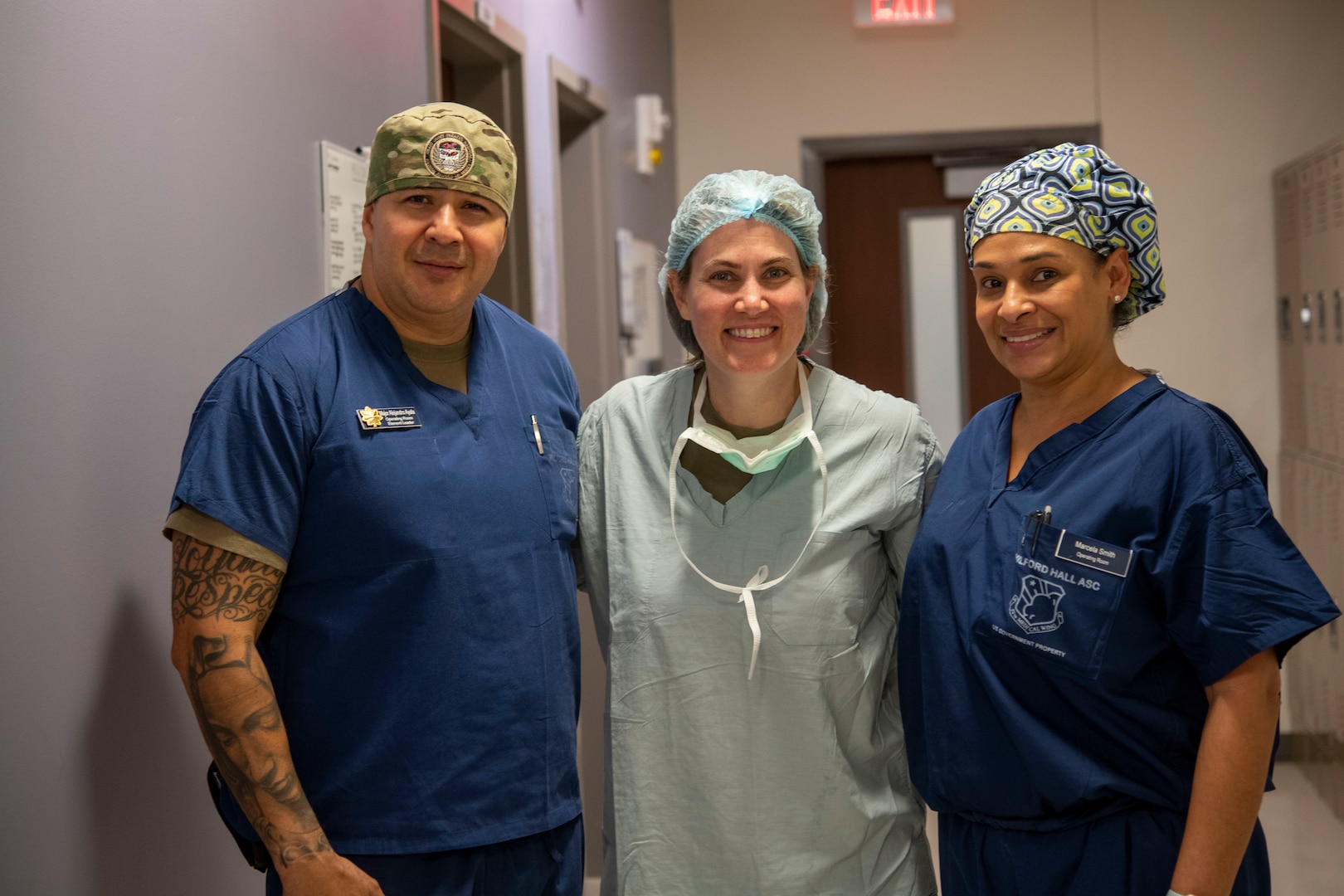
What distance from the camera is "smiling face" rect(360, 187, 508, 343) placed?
1.42 m

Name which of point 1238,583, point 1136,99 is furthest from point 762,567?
point 1136,99

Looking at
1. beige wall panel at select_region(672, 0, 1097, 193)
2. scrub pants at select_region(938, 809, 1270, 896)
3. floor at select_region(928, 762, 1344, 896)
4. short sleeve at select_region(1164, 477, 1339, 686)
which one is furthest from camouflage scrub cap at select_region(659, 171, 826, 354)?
beige wall panel at select_region(672, 0, 1097, 193)

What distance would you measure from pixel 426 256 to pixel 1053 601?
817mm

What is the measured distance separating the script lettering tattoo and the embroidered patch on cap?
0.51 metres

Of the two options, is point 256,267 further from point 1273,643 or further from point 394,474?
point 1273,643

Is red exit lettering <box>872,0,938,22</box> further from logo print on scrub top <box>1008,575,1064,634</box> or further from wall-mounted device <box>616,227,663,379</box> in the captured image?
logo print on scrub top <box>1008,575,1064,634</box>

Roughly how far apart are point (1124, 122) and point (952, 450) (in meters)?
3.36

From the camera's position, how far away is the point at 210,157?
1551 mm

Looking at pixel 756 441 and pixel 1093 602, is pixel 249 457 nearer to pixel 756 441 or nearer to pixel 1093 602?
pixel 756 441

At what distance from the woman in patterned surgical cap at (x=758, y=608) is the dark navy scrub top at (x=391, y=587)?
5.5 inches

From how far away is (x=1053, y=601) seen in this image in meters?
1.28

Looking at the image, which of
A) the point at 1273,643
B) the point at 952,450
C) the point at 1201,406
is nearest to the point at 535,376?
the point at 952,450

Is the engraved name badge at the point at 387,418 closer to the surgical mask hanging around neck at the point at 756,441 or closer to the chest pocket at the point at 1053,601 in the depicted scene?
the surgical mask hanging around neck at the point at 756,441

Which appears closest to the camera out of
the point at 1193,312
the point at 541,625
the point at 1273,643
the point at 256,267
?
the point at 1273,643
